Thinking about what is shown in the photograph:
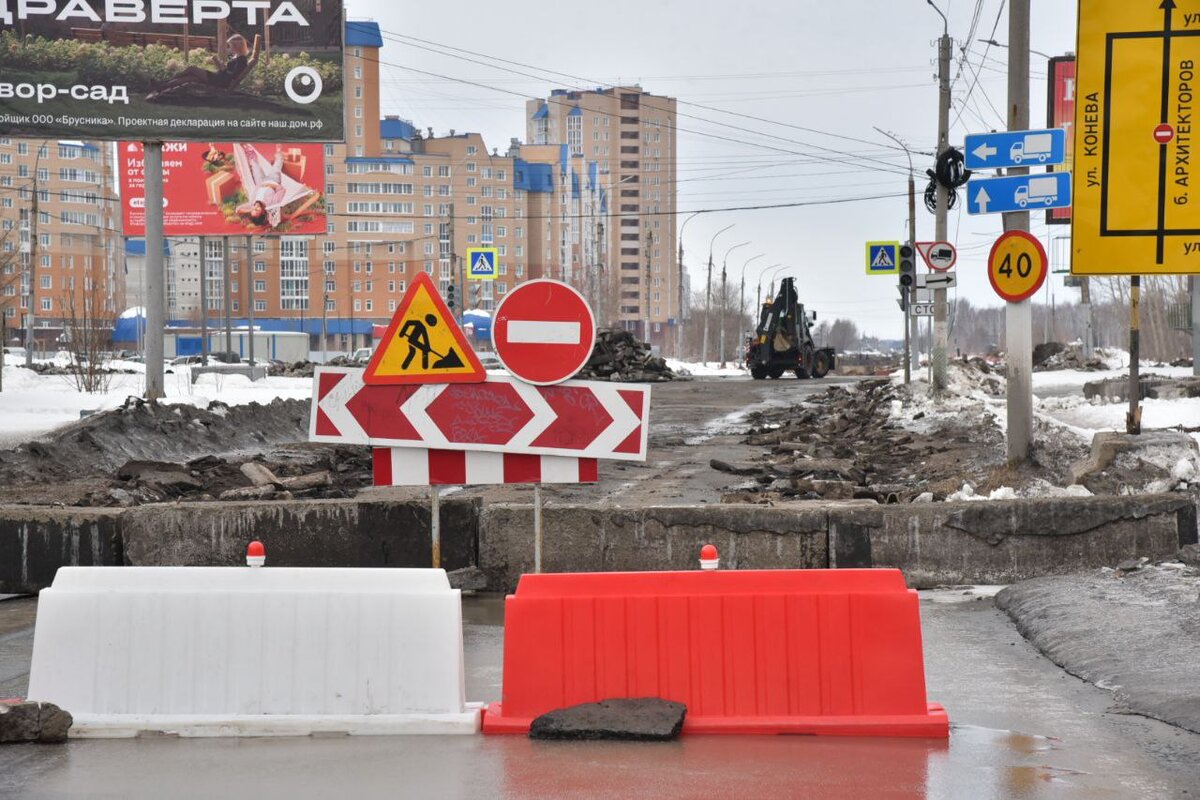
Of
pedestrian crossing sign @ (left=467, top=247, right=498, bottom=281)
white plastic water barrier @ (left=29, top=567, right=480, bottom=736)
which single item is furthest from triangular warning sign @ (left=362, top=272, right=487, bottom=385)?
pedestrian crossing sign @ (left=467, top=247, right=498, bottom=281)

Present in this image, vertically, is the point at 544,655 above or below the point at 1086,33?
below

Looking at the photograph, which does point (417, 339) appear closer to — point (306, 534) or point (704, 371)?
point (306, 534)

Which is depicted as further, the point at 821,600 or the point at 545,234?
the point at 545,234

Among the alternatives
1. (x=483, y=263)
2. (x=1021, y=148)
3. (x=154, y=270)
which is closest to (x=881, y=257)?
(x=483, y=263)

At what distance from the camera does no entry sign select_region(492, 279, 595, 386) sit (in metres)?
7.30

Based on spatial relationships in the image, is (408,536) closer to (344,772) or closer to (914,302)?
(344,772)

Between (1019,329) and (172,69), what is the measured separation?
15.4 metres

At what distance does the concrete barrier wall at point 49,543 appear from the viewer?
9.73 metres

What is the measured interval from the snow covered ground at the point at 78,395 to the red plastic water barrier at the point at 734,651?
14.5 meters

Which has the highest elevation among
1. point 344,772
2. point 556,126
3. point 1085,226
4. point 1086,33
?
point 556,126

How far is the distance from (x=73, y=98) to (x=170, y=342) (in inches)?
2896

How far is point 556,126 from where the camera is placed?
180 metres

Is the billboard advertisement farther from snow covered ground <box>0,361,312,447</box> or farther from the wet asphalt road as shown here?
the wet asphalt road

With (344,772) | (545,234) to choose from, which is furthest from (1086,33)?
(545,234)
